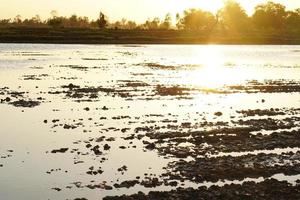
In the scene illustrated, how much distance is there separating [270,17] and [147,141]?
168567 mm

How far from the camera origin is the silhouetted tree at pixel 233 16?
18338 cm

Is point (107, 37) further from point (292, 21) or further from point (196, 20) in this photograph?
point (292, 21)

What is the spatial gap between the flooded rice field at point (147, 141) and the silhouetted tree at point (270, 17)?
481 feet

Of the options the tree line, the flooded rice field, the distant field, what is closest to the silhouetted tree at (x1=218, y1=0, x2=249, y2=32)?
the tree line

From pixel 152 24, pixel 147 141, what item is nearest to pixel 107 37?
pixel 152 24

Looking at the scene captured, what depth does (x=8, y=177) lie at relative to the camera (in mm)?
16422

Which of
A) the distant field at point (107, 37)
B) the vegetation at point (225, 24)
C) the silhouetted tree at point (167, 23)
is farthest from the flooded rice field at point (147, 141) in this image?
the silhouetted tree at point (167, 23)

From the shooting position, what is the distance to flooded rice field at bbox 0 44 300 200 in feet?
50.3

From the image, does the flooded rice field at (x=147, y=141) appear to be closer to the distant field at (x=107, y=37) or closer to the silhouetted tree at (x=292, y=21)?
the distant field at (x=107, y=37)

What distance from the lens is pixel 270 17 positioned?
18175 centimetres

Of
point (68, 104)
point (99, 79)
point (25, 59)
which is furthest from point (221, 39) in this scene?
point (68, 104)

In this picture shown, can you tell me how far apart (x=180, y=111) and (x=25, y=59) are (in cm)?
4060

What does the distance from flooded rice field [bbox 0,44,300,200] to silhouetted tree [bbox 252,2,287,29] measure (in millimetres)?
146470

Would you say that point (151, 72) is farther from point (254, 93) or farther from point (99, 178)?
point (99, 178)
